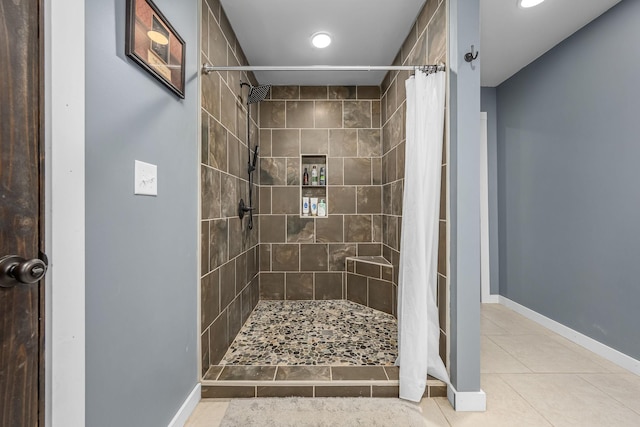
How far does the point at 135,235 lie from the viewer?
41.2 inches

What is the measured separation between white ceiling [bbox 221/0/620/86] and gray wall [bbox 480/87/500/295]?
389mm

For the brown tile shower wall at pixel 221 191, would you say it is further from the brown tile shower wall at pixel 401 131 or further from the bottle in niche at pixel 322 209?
the brown tile shower wall at pixel 401 131

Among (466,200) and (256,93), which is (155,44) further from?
(466,200)

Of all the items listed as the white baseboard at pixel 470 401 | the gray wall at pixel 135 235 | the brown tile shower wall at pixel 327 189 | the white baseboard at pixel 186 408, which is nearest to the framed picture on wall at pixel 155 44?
the gray wall at pixel 135 235

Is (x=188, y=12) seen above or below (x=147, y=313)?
above

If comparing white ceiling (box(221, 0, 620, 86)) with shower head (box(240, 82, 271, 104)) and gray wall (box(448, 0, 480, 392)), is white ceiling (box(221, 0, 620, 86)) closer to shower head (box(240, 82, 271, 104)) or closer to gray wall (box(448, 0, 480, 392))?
shower head (box(240, 82, 271, 104))

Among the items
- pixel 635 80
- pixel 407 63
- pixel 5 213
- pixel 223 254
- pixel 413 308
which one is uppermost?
pixel 407 63

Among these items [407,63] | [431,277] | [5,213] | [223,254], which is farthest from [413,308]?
[407,63]

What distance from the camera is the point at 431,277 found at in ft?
5.45

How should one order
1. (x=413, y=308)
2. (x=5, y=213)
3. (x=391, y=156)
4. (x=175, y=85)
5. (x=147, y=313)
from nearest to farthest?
(x=5, y=213)
(x=147, y=313)
(x=175, y=85)
(x=413, y=308)
(x=391, y=156)

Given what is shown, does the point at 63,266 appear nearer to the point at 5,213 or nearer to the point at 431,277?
the point at 5,213

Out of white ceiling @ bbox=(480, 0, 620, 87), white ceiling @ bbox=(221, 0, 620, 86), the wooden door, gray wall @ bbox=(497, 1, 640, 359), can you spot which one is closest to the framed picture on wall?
the wooden door

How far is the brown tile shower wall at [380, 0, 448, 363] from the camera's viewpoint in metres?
1.63

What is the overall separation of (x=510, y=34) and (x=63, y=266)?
307 centimetres
